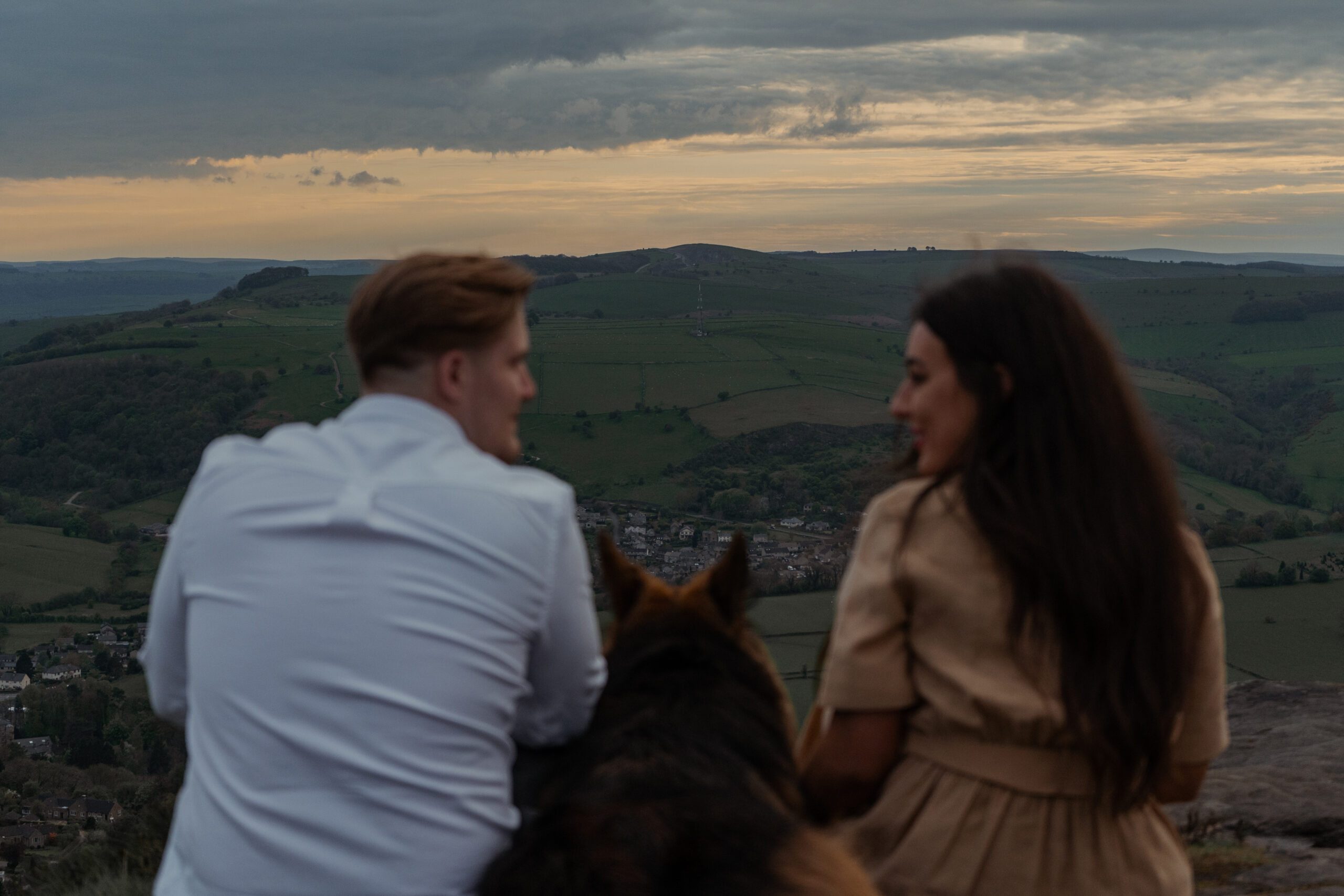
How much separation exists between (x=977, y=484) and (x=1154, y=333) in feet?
363

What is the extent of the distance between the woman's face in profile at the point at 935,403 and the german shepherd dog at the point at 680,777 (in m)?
0.56

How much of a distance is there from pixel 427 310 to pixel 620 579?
40.4 inches

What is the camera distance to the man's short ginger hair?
2359 millimetres

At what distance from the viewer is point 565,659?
2291mm

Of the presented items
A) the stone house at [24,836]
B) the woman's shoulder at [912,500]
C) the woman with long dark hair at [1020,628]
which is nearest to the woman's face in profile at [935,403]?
the woman with long dark hair at [1020,628]

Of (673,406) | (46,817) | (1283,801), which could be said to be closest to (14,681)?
(46,817)

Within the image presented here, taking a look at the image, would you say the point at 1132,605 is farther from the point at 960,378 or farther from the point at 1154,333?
the point at 1154,333

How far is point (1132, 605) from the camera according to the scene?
2.25 meters

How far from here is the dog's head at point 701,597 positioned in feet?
9.43

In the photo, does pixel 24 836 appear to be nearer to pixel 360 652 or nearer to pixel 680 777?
pixel 360 652

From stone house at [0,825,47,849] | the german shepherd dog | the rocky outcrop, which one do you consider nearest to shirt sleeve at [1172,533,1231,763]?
the german shepherd dog

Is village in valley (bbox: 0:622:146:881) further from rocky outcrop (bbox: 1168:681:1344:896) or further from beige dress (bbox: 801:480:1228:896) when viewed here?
rocky outcrop (bbox: 1168:681:1344:896)

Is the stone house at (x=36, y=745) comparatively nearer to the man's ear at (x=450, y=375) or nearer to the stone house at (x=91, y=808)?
the stone house at (x=91, y=808)

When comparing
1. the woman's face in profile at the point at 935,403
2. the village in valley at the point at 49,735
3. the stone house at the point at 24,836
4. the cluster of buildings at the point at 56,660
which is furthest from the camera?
A: the cluster of buildings at the point at 56,660
